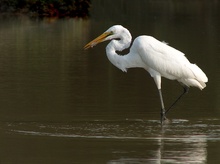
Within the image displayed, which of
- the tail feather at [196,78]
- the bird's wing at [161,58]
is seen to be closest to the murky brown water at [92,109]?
the tail feather at [196,78]

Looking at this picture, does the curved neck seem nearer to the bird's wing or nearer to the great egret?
the great egret

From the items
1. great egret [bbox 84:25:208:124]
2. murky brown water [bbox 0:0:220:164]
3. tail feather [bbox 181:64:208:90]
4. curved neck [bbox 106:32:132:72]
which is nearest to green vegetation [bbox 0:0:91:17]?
murky brown water [bbox 0:0:220:164]

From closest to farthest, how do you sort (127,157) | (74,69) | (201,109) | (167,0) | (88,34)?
(127,157) < (201,109) < (74,69) < (88,34) < (167,0)

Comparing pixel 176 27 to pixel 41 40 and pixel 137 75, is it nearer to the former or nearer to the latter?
pixel 41 40

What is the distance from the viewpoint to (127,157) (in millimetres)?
9984

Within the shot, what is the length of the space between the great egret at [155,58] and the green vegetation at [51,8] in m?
28.5

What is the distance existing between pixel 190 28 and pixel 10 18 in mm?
9273

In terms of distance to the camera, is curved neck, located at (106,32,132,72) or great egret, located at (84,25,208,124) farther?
curved neck, located at (106,32,132,72)

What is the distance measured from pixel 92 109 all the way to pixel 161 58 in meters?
1.47

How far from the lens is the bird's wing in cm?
1313

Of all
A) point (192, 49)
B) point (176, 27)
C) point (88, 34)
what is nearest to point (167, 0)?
point (176, 27)

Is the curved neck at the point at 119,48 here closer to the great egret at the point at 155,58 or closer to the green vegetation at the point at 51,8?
the great egret at the point at 155,58

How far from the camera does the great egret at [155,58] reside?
13.2 meters

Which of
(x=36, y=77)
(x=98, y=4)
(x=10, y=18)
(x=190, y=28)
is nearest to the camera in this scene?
(x=36, y=77)
